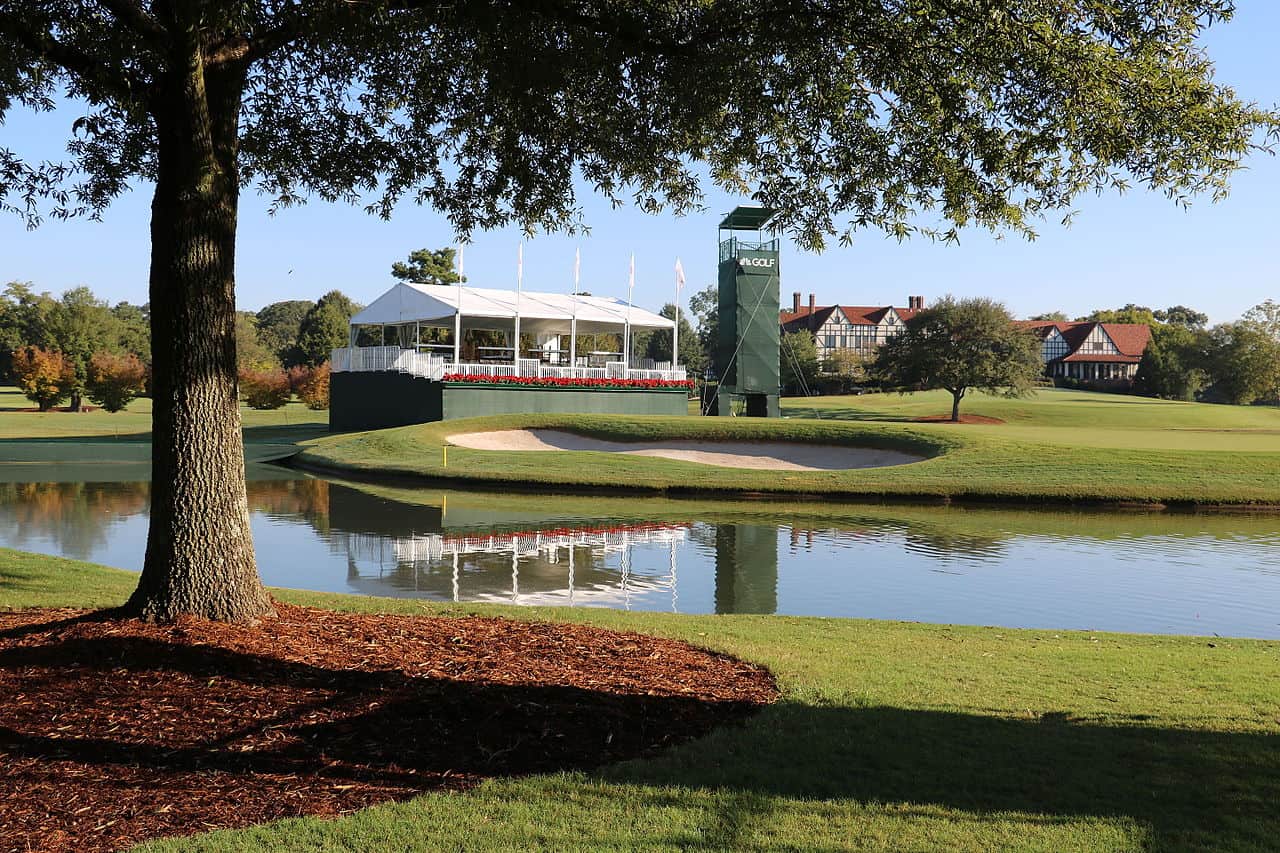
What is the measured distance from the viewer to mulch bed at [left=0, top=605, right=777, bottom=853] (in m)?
4.83

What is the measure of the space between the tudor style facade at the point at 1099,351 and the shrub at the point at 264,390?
228 ft

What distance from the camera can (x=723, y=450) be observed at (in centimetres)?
3044

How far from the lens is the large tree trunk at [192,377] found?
750 cm

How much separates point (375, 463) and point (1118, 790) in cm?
2670

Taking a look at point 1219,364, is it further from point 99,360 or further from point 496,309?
point 99,360

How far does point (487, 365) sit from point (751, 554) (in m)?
24.6

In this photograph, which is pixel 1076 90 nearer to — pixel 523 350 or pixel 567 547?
pixel 567 547

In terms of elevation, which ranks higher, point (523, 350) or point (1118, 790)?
point (523, 350)

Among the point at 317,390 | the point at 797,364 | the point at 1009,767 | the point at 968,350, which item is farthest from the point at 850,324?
the point at 1009,767

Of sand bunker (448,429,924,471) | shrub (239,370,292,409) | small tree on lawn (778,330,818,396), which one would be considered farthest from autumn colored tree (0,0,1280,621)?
small tree on lawn (778,330,818,396)

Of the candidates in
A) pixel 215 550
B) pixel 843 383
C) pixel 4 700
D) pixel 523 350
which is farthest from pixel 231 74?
pixel 843 383

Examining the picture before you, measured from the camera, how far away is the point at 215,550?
7633 millimetres

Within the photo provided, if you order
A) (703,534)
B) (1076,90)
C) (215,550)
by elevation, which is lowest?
(703,534)

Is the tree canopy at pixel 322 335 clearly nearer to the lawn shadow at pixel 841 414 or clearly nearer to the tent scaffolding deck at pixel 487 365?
the tent scaffolding deck at pixel 487 365
